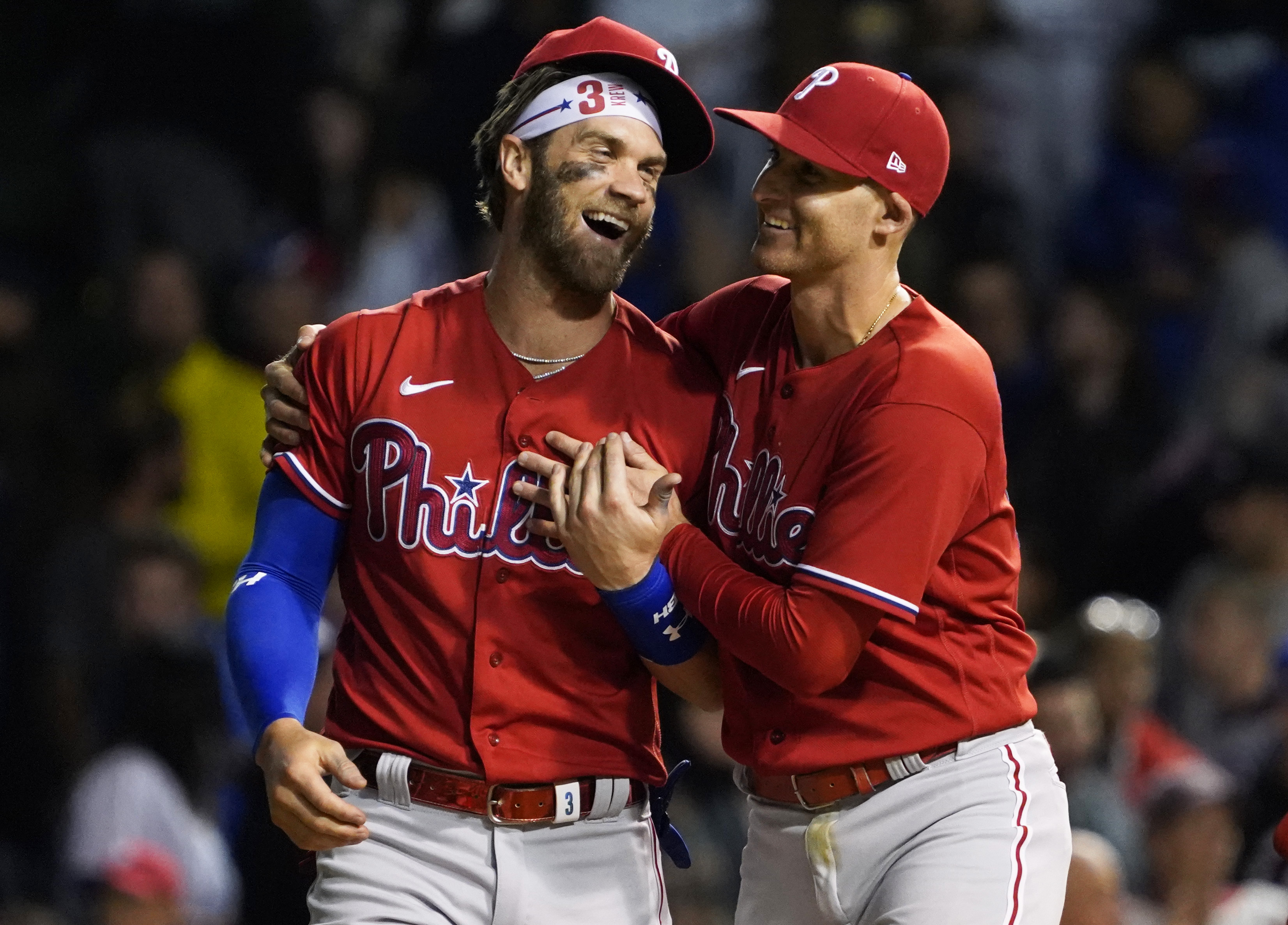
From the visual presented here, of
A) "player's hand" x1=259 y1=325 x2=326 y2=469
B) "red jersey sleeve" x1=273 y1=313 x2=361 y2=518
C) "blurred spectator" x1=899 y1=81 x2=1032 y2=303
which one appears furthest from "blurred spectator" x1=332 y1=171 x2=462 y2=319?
"red jersey sleeve" x1=273 y1=313 x2=361 y2=518

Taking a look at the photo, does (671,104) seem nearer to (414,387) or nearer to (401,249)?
(414,387)

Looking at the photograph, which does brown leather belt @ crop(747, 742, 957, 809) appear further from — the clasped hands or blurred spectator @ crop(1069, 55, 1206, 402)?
blurred spectator @ crop(1069, 55, 1206, 402)

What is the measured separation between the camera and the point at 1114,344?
6.85 meters

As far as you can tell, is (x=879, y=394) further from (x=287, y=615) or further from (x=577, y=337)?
(x=287, y=615)

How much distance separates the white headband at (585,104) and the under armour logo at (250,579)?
901 millimetres

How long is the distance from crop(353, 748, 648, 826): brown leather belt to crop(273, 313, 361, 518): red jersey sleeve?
1.52 feet

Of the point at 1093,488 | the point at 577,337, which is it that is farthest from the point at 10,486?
the point at 577,337

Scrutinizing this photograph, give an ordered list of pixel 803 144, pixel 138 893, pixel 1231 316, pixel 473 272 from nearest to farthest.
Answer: pixel 803 144 < pixel 138 893 < pixel 1231 316 < pixel 473 272

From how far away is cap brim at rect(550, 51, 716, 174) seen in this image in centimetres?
329

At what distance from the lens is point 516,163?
3355mm

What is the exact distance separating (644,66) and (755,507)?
81 cm

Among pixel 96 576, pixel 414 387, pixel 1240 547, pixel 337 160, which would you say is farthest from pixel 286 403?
pixel 337 160

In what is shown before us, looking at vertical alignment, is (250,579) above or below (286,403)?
below

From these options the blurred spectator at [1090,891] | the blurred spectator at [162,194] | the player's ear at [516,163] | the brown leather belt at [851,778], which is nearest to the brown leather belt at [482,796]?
the brown leather belt at [851,778]
